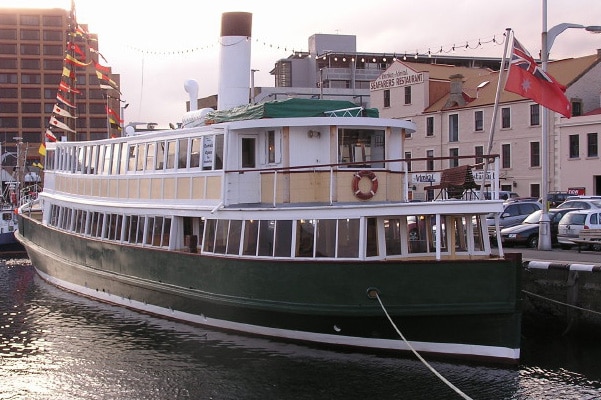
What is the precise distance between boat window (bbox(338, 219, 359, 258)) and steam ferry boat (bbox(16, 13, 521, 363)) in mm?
21

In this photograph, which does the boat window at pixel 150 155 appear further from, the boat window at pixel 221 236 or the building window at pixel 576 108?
the building window at pixel 576 108

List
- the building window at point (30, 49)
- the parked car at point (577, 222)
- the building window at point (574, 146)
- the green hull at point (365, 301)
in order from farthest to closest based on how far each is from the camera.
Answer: the building window at point (30, 49)
the building window at point (574, 146)
the parked car at point (577, 222)
the green hull at point (365, 301)

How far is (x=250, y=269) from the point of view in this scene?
1697cm

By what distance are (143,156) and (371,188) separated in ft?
24.7

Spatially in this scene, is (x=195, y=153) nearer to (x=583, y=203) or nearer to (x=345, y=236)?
(x=345, y=236)

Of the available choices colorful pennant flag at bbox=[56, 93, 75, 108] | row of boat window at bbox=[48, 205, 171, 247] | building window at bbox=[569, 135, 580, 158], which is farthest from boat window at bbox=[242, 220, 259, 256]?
building window at bbox=[569, 135, 580, 158]

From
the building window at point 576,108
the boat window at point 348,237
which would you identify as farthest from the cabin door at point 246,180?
the building window at point 576,108

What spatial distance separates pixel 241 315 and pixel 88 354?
356 cm

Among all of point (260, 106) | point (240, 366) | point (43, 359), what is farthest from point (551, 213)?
point (43, 359)

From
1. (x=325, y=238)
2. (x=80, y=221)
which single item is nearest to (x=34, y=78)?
(x=80, y=221)

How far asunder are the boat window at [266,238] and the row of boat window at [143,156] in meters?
2.43

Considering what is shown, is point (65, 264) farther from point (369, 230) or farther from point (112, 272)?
point (369, 230)

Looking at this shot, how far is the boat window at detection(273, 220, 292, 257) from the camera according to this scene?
16.7 meters

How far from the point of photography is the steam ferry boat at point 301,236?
50.4 ft
